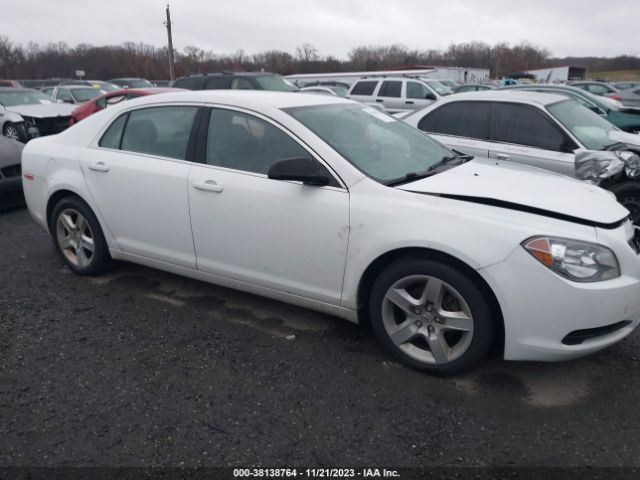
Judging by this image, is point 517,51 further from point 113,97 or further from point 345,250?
point 345,250

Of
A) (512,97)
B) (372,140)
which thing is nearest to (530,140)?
(512,97)

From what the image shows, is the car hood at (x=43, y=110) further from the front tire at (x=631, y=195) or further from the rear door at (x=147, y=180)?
the front tire at (x=631, y=195)

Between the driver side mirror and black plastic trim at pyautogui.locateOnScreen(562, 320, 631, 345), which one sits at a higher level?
the driver side mirror

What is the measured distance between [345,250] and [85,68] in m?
66.1

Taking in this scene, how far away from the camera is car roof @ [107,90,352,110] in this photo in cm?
343

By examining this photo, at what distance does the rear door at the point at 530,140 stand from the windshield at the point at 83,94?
49.0 feet

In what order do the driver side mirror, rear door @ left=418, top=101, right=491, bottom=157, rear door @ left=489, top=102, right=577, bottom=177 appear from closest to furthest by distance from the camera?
1. the driver side mirror
2. rear door @ left=489, top=102, right=577, bottom=177
3. rear door @ left=418, top=101, right=491, bottom=157

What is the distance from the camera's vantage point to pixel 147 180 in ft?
12.0

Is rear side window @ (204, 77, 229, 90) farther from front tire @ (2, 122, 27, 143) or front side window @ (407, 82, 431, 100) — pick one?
front side window @ (407, 82, 431, 100)

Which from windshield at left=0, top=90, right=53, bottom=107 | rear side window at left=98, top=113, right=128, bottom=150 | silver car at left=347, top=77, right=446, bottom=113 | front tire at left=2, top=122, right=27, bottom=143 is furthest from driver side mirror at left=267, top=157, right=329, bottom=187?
windshield at left=0, top=90, right=53, bottom=107

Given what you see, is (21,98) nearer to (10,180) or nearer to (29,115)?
(29,115)

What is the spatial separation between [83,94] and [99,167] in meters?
15.0

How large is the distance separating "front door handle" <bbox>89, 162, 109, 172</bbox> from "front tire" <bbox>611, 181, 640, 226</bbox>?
4.89 metres

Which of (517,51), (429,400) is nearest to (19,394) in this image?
(429,400)
